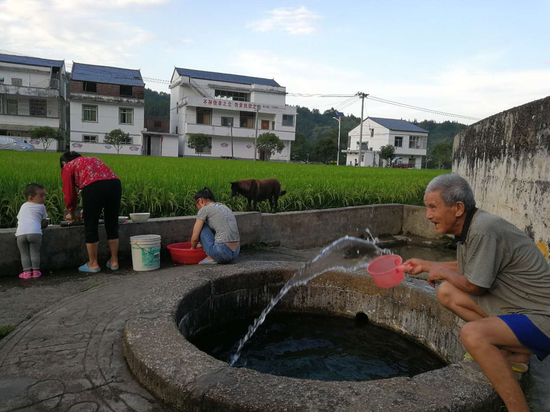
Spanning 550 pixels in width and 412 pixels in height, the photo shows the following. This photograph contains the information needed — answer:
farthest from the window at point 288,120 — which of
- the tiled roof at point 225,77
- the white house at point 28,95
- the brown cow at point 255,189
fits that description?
the brown cow at point 255,189

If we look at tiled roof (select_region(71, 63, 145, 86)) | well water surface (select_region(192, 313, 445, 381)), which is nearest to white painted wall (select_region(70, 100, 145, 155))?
tiled roof (select_region(71, 63, 145, 86))

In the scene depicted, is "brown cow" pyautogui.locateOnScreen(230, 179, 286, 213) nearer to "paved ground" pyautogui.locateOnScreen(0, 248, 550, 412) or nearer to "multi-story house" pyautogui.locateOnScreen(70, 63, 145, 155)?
"paved ground" pyautogui.locateOnScreen(0, 248, 550, 412)

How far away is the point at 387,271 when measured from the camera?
9.15 feet

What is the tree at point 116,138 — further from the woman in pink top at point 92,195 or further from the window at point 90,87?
the woman in pink top at point 92,195

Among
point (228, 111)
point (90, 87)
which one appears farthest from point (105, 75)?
point (228, 111)

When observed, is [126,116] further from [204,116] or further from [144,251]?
[144,251]

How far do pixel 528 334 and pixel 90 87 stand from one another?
4614 cm

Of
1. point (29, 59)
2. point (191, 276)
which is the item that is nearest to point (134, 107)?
point (29, 59)

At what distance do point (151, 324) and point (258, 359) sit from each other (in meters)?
1.29

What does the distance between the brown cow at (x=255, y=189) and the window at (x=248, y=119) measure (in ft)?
144

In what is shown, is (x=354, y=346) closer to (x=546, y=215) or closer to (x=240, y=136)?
(x=546, y=215)

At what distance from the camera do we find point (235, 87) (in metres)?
51.1

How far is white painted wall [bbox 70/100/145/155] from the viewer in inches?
1598

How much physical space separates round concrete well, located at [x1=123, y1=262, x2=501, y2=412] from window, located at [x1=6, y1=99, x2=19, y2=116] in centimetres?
4565
